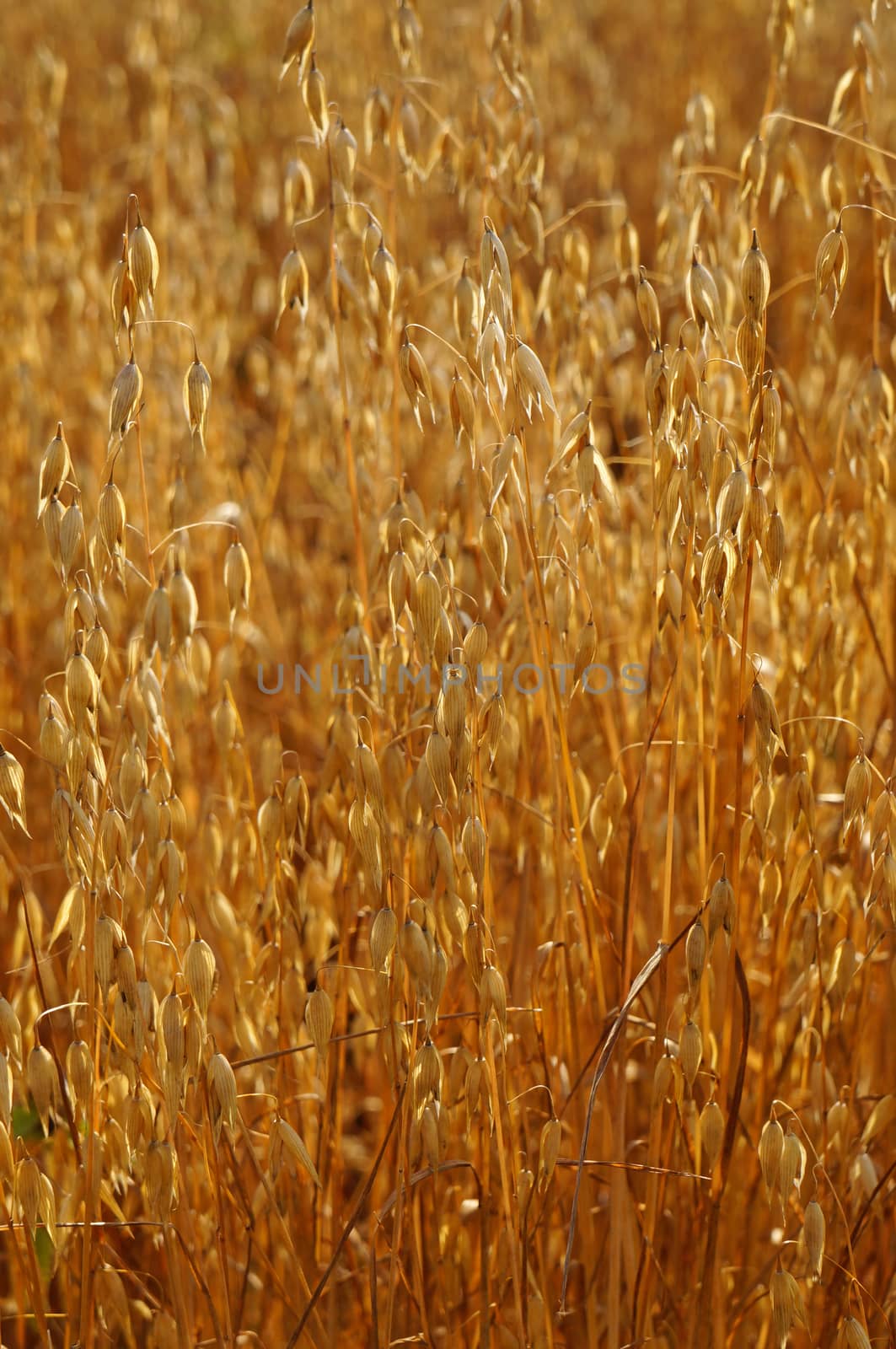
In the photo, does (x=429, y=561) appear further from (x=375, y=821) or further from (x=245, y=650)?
(x=245, y=650)

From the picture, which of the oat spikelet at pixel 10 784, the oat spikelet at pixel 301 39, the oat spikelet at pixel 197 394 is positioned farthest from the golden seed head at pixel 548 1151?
the oat spikelet at pixel 301 39

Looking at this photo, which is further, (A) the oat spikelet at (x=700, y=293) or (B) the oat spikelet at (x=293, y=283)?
(B) the oat spikelet at (x=293, y=283)

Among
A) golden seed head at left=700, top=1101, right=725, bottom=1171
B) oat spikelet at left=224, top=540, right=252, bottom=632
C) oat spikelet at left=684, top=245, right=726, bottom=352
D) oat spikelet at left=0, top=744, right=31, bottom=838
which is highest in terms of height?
oat spikelet at left=684, top=245, right=726, bottom=352

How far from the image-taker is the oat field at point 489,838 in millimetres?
692

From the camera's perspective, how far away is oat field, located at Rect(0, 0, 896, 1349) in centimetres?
69

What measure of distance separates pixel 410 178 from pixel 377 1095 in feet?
2.92

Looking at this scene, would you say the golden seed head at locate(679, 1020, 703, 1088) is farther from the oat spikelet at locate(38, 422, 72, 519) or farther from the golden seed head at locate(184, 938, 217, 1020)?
the oat spikelet at locate(38, 422, 72, 519)

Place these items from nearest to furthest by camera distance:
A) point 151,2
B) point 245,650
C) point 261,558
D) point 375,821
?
1. point 375,821
2. point 261,558
3. point 151,2
4. point 245,650

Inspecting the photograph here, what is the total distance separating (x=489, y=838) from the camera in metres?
0.98

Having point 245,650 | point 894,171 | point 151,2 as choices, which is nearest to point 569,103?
point 894,171

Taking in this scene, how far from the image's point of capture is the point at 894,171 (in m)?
2.65

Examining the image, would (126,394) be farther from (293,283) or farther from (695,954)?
(695,954)

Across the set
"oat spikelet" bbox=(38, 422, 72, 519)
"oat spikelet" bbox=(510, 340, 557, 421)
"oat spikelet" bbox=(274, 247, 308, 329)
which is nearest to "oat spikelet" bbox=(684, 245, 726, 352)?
"oat spikelet" bbox=(510, 340, 557, 421)

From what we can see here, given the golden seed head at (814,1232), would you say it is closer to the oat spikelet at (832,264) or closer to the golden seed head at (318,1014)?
the golden seed head at (318,1014)
